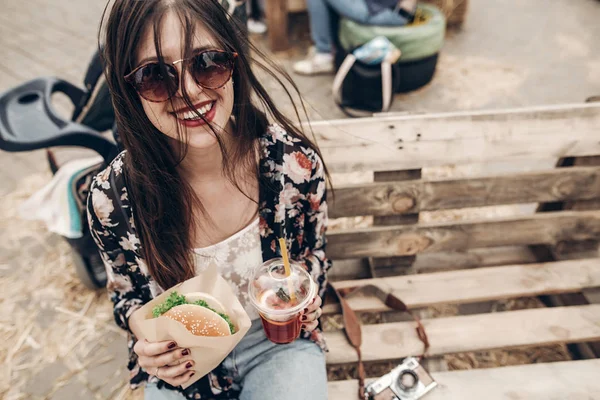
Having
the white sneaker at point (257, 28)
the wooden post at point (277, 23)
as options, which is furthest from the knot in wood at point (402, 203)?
the white sneaker at point (257, 28)

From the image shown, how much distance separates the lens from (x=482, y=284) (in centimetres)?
226

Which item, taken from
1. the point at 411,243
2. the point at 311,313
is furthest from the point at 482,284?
the point at 311,313

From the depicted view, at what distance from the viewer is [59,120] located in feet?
7.36

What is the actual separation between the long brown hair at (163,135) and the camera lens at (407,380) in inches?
36.8

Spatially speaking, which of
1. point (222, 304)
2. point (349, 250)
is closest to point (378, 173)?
point (349, 250)

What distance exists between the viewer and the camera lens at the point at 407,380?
6.03 feet

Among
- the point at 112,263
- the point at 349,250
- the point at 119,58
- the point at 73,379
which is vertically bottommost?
the point at 73,379

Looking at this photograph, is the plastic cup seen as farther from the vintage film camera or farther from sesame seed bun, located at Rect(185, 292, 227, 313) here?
the vintage film camera

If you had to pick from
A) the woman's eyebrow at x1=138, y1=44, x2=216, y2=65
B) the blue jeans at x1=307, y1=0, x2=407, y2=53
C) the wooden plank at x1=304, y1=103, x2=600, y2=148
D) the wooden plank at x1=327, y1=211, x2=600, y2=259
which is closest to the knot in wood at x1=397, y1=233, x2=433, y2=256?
the wooden plank at x1=327, y1=211, x2=600, y2=259

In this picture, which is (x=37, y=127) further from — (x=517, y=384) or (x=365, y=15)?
(x=365, y=15)

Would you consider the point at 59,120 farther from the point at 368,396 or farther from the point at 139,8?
the point at 368,396

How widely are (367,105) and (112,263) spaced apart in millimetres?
2922

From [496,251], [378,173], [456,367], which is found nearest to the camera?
[378,173]

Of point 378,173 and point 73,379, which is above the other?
point 378,173
